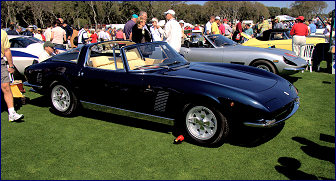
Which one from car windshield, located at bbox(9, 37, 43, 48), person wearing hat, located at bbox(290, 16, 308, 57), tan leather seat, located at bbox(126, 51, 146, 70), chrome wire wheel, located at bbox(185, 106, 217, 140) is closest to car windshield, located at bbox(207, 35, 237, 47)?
person wearing hat, located at bbox(290, 16, 308, 57)

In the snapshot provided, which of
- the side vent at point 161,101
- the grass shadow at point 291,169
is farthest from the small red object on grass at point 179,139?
the grass shadow at point 291,169

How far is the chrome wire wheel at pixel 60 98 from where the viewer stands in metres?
5.32

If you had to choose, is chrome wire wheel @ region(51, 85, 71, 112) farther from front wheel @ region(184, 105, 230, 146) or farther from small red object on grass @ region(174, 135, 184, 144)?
front wheel @ region(184, 105, 230, 146)

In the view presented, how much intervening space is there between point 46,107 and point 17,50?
364 cm

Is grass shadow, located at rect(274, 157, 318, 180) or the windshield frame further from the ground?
the windshield frame

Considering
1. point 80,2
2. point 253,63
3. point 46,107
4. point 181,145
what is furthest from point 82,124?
point 80,2

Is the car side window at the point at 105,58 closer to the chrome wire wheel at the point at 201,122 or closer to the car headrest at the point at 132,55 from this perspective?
the car headrest at the point at 132,55

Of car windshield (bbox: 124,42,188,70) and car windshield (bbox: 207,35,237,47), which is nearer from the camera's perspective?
car windshield (bbox: 124,42,188,70)

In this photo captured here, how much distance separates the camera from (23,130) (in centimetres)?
479

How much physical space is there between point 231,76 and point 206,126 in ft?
3.08

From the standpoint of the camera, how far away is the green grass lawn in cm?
331

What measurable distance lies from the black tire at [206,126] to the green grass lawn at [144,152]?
12 centimetres

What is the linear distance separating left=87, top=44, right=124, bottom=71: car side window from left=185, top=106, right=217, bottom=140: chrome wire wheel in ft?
4.71

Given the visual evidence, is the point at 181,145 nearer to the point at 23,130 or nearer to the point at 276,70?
the point at 23,130
